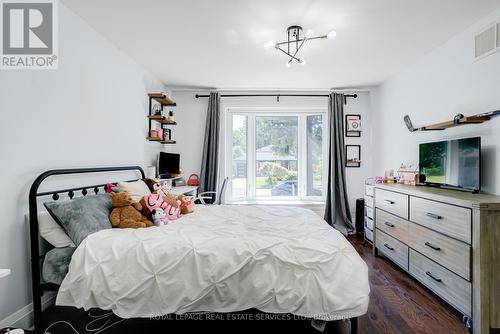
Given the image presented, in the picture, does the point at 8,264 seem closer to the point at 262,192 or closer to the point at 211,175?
the point at 211,175

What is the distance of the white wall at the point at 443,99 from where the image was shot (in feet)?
7.25

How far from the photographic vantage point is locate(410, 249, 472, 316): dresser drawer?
6.00ft

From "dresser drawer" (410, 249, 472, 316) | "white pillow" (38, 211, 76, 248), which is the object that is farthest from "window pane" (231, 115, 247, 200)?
"white pillow" (38, 211, 76, 248)

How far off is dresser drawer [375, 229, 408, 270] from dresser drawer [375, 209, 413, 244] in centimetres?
6

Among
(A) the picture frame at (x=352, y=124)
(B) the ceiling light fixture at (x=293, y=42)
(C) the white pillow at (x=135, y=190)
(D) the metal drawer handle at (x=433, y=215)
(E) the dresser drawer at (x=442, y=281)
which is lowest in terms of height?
(E) the dresser drawer at (x=442, y=281)

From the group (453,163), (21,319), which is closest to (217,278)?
(21,319)

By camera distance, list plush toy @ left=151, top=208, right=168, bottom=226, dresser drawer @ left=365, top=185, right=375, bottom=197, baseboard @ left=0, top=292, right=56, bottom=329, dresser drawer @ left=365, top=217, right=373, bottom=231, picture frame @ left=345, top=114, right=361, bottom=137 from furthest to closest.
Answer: picture frame @ left=345, top=114, right=361, bottom=137 < dresser drawer @ left=365, top=217, right=373, bottom=231 < dresser drawer @ left=365, top=185, right=375, bottom=197 < plush toy @ left=151, top=208, right=168, bottom=226 < baseboard @ left=0, top=292, right=56, bottom=329

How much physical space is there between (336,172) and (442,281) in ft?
7.78

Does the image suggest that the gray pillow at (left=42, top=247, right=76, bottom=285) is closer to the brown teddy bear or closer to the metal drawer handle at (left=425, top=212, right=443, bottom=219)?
the brown teddy bear

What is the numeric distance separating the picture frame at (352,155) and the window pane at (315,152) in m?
0.46

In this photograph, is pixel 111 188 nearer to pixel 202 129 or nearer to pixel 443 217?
pixel 202 129

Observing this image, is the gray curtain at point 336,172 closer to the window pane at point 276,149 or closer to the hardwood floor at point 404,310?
the window pane at point 276,149

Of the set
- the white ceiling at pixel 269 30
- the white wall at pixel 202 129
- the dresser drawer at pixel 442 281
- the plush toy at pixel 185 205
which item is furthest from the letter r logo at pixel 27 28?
the dresser drawer at pixel 442 281

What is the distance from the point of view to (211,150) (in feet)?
14.0
